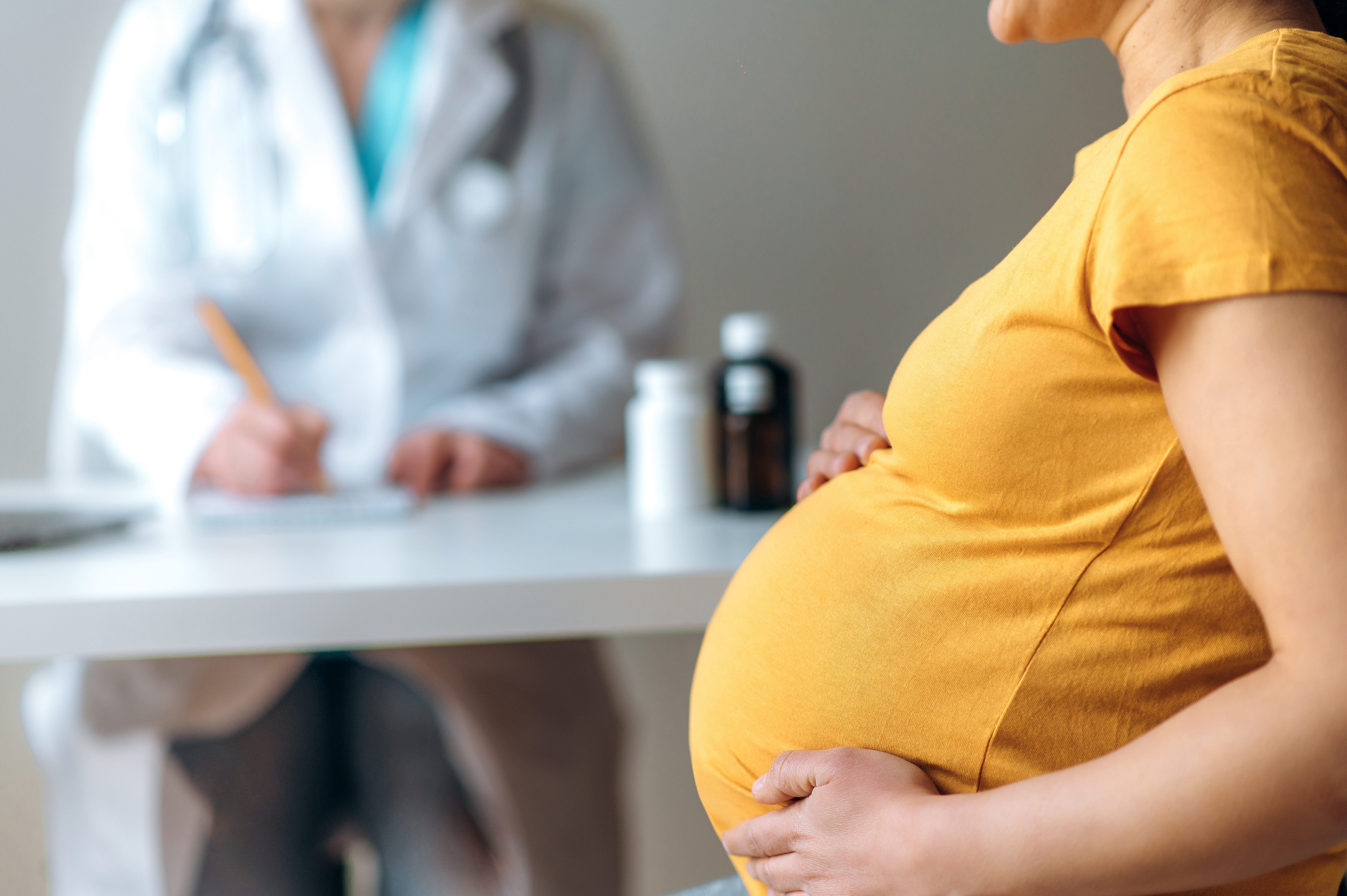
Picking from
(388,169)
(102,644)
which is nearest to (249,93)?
(388,169)

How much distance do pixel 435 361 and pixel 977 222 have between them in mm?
1091

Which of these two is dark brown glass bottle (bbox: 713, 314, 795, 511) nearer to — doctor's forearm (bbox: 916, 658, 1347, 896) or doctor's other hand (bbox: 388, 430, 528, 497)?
doctor's other hand (bbox: 388, 430, 528, 497)

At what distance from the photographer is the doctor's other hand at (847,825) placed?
39 centimetres

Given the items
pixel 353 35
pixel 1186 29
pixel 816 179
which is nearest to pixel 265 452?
pixel 353 35

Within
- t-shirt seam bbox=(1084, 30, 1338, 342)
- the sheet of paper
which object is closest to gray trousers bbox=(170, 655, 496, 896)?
the sheet of paper

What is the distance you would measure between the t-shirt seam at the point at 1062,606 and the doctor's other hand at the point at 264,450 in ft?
2.44

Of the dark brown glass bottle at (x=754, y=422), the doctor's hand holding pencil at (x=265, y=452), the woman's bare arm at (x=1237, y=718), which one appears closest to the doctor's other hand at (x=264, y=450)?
the doctor's hand holding pencil at (x=265, y=452)

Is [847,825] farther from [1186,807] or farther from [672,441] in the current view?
[672,441]

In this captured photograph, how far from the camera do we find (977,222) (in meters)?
1.91

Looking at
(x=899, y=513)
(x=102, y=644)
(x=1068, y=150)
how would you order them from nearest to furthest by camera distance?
(x=899, y=513) < (x=102, y=644) < (x=1068, y=150)

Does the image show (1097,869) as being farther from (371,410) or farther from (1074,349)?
(371,410)

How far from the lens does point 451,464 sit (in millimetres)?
1112

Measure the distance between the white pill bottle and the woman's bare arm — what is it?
531 millimetres

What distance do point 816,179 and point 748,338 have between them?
43.8 inches
